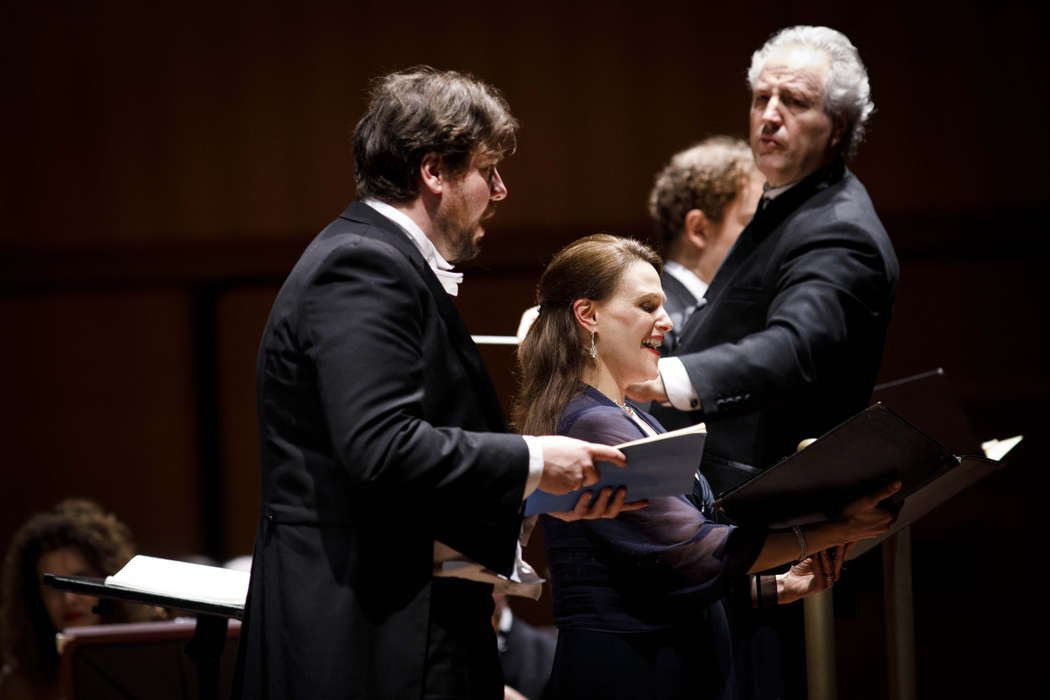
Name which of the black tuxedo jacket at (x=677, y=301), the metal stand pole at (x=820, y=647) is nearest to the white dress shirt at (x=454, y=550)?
the metal stand pole at (x=820, y=647)

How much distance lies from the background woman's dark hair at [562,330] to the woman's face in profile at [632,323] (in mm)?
19

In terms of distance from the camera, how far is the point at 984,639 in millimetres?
4125

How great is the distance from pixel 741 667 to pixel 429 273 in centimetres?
104

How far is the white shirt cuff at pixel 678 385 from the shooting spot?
7.00ft

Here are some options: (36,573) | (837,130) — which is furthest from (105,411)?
(837,130)

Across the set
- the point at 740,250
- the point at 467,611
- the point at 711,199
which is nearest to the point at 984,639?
the point at 711,199

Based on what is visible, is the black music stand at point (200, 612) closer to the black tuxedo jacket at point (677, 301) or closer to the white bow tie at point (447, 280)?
the white bow tie at point (447, 280)

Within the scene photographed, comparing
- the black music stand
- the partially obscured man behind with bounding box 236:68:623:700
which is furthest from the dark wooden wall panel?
the partially obscured man behind with bounding box 236:68:623:700

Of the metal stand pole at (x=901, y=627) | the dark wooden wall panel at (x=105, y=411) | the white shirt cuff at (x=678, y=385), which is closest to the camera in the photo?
the white shirt cuff at (x=678, y=385)

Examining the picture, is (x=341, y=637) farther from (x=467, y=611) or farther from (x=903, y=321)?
(x=903, y=321)

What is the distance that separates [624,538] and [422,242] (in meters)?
0.55

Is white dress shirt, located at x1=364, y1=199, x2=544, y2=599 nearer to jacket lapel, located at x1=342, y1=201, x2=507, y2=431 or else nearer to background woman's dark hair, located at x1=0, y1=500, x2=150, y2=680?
jacket lapel, located at x1=342, y1=201, x2=507, y2=431

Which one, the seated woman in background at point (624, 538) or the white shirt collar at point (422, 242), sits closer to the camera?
the white shirt collar at point (422, 242)

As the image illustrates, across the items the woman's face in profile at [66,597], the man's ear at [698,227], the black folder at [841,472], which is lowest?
the woman's face in profile at [66,597]
